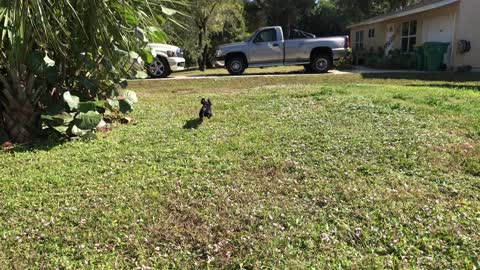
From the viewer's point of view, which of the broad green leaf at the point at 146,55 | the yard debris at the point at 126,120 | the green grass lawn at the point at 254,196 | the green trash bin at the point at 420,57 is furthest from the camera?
the green trash bin at the point at 420,57

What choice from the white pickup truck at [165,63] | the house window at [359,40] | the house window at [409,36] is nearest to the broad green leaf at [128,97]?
the white pickup truck at [165,63]

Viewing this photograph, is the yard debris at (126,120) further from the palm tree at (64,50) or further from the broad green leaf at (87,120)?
the broad green leaf at (87,120)

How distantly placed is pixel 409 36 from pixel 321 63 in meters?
6.55

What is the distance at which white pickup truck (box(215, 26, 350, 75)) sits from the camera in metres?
14.2

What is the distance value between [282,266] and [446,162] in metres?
2.47

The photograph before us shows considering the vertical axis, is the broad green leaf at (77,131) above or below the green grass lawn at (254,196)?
above

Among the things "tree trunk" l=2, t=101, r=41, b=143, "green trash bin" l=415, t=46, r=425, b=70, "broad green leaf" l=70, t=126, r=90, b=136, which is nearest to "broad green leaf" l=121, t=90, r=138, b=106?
"broad green leaf" l=70, t=126, r=90, b=136

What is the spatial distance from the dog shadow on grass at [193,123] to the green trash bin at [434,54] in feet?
37.9

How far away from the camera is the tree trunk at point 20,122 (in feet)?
16.2

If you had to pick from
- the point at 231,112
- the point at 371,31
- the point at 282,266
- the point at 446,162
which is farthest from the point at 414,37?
the point at 282,266

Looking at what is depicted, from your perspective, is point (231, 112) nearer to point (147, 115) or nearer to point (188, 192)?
point (147, 115)

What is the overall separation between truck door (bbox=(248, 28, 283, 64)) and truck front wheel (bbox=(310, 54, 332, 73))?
1.25 m

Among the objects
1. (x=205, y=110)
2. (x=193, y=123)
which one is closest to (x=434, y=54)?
(x=205, y=110)

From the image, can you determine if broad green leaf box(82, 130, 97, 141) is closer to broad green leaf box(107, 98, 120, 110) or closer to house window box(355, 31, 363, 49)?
broad green leaf box(107, 98, 120, 110)
